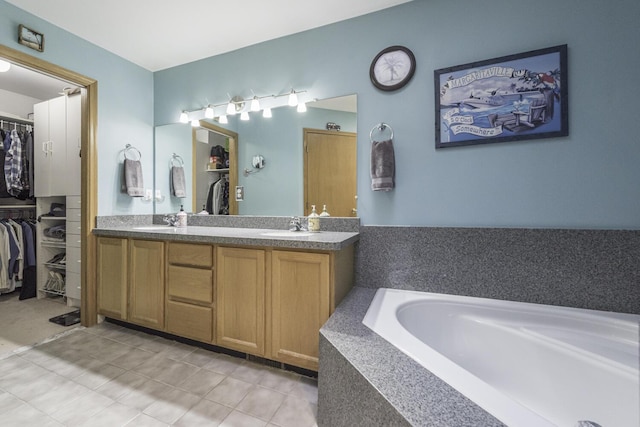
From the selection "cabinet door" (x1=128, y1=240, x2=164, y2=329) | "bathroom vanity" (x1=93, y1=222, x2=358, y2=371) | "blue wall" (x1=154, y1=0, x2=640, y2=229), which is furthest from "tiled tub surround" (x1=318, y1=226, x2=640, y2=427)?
"cabinet door" (x1=128, y1=240, x2=164, y2=329)

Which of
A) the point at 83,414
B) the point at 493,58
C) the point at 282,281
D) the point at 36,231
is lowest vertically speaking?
the point at 83,414

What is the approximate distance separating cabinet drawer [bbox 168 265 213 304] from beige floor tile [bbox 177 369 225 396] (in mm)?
411

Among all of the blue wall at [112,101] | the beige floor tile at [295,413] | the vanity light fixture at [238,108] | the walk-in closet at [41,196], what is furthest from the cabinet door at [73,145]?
the beige floor tile at [295,413]

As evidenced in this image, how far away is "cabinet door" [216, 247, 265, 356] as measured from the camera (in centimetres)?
164

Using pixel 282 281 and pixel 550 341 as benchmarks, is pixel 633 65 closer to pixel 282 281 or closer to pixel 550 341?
pixel 550 341

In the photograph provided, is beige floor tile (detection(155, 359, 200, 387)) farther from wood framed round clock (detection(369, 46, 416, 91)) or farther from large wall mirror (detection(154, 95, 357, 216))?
wood framed round clock (detection(369, 46, 416, 91))

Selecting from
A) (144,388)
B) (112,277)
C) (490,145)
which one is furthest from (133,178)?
(490,145)

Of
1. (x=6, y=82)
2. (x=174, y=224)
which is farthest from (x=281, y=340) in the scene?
(x=6, y=82)

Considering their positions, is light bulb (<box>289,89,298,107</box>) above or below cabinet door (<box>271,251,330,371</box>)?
above

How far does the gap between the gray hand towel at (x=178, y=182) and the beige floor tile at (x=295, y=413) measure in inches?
81.1

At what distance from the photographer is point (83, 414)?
1.30 meters

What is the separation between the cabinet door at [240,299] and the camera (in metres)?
1.64

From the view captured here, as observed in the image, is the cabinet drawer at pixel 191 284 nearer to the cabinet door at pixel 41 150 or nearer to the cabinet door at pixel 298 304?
the cabinet door at pixel 298 304

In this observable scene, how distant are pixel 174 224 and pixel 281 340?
5.26 feet
